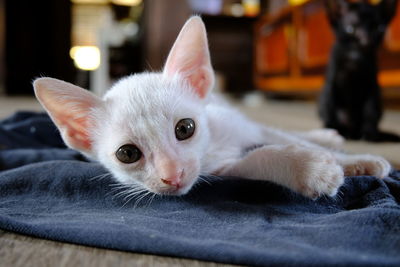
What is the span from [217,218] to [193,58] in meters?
0.50

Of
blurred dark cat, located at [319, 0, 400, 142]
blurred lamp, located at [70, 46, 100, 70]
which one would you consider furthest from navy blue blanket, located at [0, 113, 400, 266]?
blurred lamp, located at [70, 46, 100, 70]

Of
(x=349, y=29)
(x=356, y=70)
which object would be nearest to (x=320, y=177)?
(x=356, y=70)

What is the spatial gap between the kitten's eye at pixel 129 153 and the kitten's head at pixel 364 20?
1726 mm

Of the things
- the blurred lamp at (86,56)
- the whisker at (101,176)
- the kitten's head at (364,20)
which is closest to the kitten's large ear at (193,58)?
the whisker at (101,176)

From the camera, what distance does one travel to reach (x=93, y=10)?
1025 cm

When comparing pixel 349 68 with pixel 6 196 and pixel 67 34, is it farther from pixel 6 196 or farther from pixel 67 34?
pixel 67 34

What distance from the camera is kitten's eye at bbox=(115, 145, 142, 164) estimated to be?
98 centimetres

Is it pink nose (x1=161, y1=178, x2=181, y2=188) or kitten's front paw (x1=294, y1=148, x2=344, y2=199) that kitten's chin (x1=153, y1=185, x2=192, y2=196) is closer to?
pink nose (x1=161, y1=178, x2=181, y2=188)

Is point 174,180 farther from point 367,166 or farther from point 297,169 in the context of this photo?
point 367,166

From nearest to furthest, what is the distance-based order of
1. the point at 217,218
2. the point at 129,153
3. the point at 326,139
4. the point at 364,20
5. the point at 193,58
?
the point at 217,218 < the point at 129,153 < the point at 193,58 < the point at 326,139 < the point at 364,20

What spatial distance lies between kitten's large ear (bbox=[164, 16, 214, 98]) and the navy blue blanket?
0.33 metres

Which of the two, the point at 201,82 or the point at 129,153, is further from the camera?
the point at 201,82

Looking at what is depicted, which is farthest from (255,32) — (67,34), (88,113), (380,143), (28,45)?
(88,113)

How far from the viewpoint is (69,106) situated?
1086 millimetres
